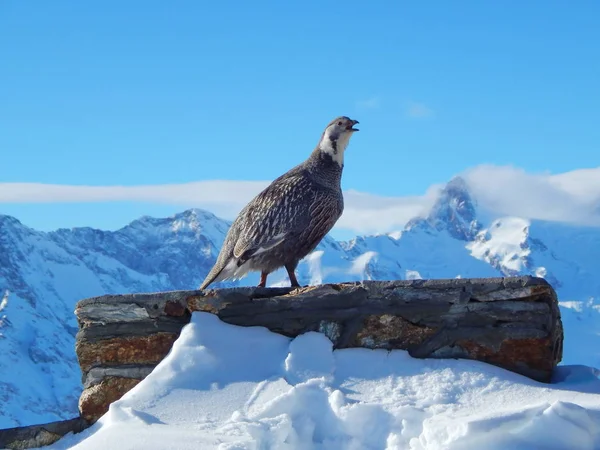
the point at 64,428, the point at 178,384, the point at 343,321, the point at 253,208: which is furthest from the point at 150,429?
the point at 253,208

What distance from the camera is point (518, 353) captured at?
6547 mm

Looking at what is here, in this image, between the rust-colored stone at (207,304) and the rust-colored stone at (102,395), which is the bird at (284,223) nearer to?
the rust-colored stone at (207,304)

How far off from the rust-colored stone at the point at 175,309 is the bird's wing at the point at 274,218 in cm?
189

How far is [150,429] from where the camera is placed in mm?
5988

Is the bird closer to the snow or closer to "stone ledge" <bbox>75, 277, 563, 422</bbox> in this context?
"stone ledge" <bbox>75, 277, 563, 422</bbox>

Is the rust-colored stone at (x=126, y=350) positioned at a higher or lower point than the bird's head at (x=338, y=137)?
lower

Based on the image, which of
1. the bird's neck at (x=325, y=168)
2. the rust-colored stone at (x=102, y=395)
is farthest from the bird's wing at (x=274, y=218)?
the rust-colored stone at (x=102, y=395)

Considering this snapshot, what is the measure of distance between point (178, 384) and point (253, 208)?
114 inches

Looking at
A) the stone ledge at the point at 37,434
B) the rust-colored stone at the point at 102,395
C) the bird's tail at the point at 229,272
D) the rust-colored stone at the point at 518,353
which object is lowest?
the stone ledge at the point at 37,434

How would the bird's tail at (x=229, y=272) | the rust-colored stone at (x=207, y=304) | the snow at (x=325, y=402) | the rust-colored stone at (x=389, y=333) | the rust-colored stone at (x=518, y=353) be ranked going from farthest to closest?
1. the bird's tail at (x=229, y=272)
2. the rust-colored stone at (x=207, y=304)
3. the rust-colored stone at (x=389, y=333)
4. the rust-colored stone at (x=518, y=353)
5. the snow at (x=325, y=402)

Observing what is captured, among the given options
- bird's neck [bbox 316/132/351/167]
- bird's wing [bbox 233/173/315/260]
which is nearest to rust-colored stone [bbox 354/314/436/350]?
bird's wing [bbox 233/173/315/260]

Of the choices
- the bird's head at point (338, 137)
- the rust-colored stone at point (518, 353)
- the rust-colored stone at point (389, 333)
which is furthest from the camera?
the bird's head at point (338, 137)

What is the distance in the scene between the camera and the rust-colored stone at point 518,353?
21.4 feet

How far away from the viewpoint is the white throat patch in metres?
9.44
